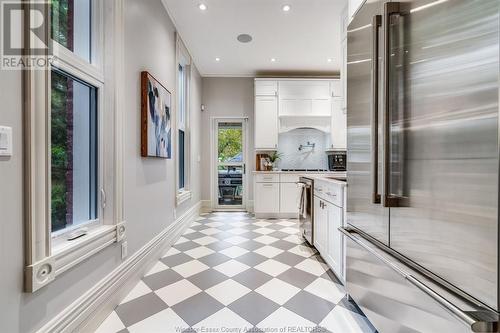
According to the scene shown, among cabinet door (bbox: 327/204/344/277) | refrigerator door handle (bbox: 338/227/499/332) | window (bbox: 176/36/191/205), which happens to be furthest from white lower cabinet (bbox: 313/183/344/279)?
window (bbox: 176/36/191/205)

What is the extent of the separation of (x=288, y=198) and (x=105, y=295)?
137 inches

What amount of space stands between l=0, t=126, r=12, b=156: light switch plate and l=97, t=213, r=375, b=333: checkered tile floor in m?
1.22

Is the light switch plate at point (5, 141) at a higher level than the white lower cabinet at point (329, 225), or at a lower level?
higher

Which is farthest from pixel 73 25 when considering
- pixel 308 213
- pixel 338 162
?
pixel 338 162

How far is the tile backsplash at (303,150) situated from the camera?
17.1ft

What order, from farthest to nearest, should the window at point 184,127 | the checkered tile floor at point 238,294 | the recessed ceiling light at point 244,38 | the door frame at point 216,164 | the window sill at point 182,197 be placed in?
the door frame at point 216,164 → the window at point 184,127 → the recessed ceiling light at point 244,38 → the window sill at point 182,197 → the checkered tile floor at point 238,294

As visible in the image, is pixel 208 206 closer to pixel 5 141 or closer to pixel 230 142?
pixel 230 142

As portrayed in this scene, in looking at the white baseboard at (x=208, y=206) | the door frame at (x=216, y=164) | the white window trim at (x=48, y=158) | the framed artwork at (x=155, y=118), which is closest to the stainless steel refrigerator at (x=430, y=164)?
the white window trim at (x=48, y=158)

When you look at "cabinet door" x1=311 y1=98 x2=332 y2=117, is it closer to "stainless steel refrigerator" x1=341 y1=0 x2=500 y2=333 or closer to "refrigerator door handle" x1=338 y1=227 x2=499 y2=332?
"stainless steel refrigerator" x1=341 y1=0 x2=500 y2=333

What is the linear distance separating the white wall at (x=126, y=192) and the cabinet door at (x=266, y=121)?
139cm

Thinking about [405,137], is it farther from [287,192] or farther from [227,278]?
[287,192]

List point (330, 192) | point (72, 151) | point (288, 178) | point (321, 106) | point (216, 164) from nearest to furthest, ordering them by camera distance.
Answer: point (72, 151) → point (330, 192) → point (288, 178) → point (321, 106) → point (216, 164)

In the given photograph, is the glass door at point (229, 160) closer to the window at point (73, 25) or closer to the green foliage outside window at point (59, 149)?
the window at point (73, 25)

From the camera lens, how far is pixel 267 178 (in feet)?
15.4
